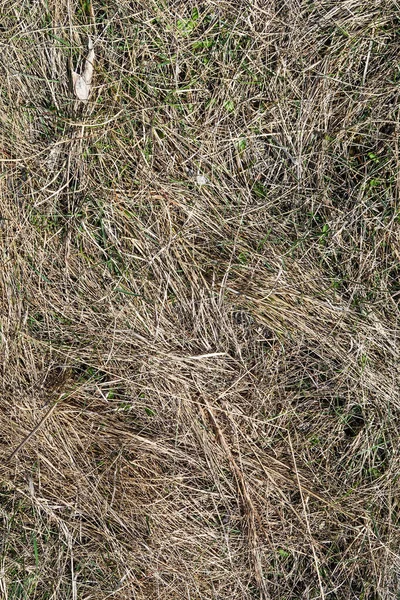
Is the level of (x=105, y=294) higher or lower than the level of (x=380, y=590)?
higher

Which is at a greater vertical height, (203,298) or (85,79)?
(85,79)

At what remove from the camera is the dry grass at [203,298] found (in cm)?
288

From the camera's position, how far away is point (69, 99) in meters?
2.88

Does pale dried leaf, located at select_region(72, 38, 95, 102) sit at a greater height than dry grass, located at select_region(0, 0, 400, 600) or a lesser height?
greater

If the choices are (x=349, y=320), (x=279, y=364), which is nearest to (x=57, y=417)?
(x=279, y=364)

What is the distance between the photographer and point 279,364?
9.70ft

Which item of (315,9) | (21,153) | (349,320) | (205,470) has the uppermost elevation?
(315,9)

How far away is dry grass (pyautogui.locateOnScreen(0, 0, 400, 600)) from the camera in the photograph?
2.88m

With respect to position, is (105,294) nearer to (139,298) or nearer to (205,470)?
(139,298)

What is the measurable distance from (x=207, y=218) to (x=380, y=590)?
1.75 m

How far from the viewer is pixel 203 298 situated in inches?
115

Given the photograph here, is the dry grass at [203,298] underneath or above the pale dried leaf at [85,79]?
underneath

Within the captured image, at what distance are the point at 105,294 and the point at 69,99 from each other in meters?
0.82

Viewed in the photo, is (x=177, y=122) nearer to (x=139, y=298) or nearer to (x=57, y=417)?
(x=139, y=298)
